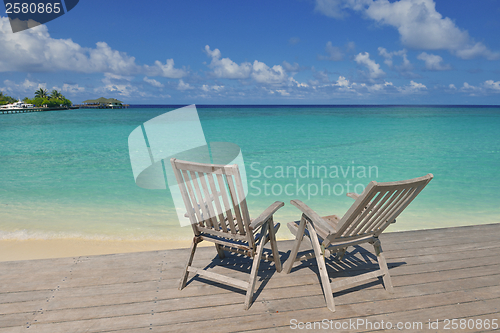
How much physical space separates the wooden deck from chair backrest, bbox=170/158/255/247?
20.2 inches

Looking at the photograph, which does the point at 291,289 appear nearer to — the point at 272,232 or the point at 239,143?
the point at 272,232

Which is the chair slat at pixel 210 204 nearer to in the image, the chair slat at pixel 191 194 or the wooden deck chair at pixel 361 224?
the chair slat at pixel 191 194

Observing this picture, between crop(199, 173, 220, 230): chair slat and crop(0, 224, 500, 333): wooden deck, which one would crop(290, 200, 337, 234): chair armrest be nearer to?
crop(0, 224, 500, 333): wooden deck

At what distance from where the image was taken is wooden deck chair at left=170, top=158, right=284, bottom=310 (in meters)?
2.19

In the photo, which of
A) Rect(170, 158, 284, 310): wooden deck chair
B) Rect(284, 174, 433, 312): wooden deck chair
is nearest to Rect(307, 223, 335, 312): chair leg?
Rect(284, 174, 433, 312): wooden deck chair

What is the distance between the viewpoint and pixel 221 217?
7.96ft

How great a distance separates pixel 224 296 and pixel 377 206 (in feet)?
4.54

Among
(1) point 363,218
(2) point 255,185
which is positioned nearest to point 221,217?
(1) point 363,218

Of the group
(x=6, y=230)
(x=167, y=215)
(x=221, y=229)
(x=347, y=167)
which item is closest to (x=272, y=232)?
(x=221, y=229)

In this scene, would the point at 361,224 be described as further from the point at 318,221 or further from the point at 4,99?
the point at 4,99

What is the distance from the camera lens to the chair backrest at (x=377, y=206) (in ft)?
6.64

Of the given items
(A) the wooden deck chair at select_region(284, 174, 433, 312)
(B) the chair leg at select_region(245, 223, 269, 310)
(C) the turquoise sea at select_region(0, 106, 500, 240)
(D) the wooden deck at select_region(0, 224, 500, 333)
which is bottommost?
(C) the turquoise sea at select_region(0, 106, 500, 240)

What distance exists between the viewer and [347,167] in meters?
11.3

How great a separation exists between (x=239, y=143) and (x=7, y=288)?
1550 centimetres
